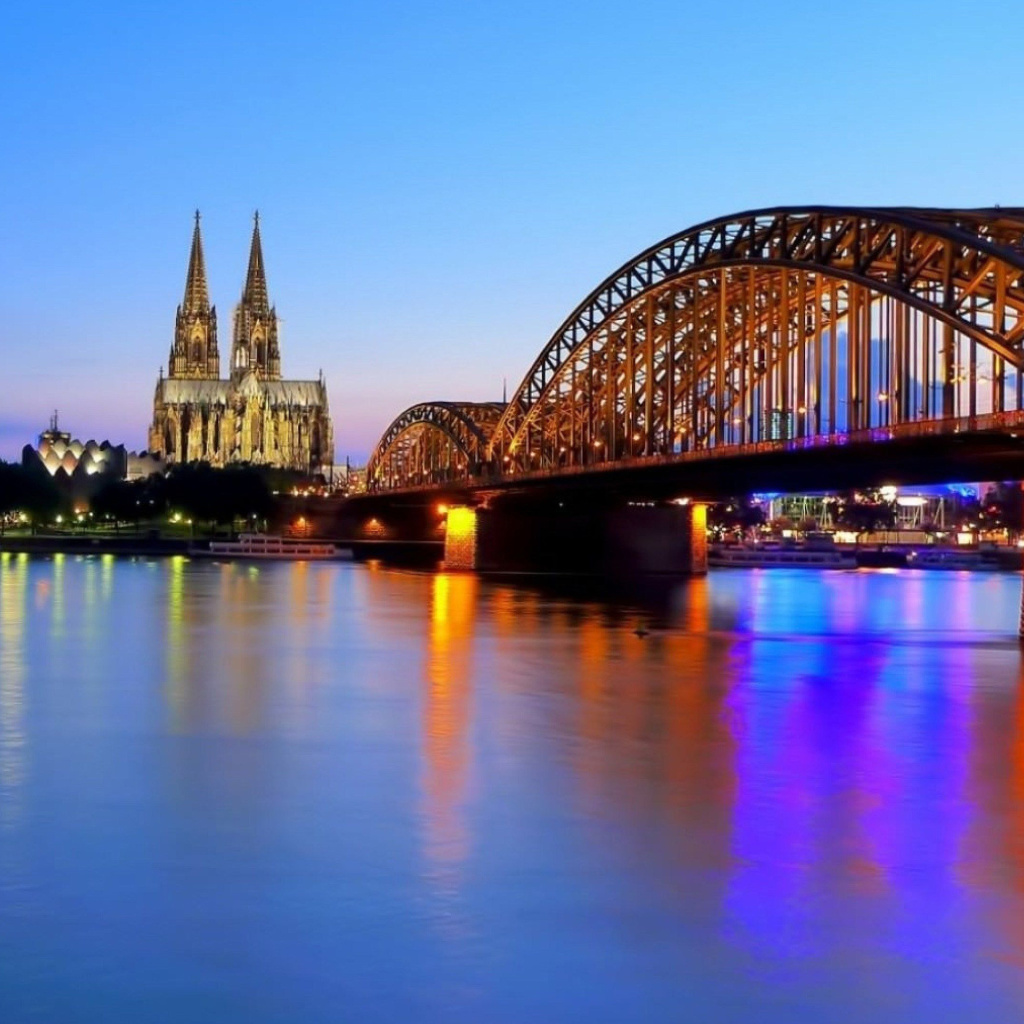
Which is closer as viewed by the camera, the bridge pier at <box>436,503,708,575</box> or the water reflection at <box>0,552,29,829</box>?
the water reflection at <box>0,552,29,829</box>

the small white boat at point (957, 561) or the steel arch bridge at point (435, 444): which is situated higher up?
the steel arch bridge at point (435, 444)

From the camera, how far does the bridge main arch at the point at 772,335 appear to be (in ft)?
186

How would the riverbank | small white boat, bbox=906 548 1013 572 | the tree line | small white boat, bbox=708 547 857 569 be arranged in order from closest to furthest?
small white boat, bbox=708 547 857 569
small white boat, bbox=906 548 1013 572
the riverbank
the tree line

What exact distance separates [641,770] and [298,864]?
7414mm

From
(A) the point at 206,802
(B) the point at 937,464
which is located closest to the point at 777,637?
(B) the point at 937,464

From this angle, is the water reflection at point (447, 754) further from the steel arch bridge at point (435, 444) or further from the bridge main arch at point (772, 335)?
the steel arch bridge at point (435, 444)

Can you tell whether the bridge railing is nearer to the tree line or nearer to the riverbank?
the riverbank

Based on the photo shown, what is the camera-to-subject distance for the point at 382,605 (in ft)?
228

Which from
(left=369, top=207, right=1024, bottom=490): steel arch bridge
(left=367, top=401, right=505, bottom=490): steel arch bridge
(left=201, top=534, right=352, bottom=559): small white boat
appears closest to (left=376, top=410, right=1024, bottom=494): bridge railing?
(left=369, top=207, right=1024, bottom=490): steel arch bridge

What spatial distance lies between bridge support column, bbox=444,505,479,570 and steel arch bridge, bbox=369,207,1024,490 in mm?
3755

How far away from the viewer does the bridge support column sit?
11081cm

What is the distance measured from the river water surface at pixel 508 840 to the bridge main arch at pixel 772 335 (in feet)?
63.2

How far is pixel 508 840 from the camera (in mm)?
18375

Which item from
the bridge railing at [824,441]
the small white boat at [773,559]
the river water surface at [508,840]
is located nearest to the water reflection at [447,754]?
the river water surface at [508,840]
